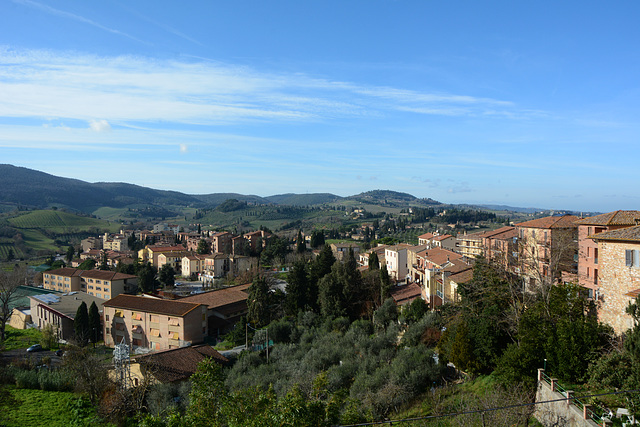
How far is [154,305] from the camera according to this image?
3356 centimetres

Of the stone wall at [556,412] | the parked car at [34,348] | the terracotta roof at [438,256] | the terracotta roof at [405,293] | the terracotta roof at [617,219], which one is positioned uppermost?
the terracotta roof at [617,219]

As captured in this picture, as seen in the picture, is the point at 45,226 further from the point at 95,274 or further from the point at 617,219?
the point at 617,219

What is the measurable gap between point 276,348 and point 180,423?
53.4 feet

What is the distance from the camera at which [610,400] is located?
12.0m

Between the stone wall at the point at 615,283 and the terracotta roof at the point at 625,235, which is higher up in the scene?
the terracotta roof at the point at 625,235

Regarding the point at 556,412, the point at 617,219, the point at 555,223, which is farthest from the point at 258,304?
the point at 617,219

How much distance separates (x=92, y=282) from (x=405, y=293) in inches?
1578

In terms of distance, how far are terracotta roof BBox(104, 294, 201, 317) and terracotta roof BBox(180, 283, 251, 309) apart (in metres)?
2.60

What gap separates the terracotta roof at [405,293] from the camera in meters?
31.1

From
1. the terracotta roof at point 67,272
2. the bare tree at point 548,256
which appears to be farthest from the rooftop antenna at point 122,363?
the terracotta roof at point 67,272

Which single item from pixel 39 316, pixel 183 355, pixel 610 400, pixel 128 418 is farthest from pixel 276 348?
pixel 39 316

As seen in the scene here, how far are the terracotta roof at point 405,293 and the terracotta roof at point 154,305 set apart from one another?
15.7 m

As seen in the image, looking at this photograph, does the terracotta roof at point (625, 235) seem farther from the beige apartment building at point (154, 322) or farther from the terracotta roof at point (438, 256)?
the beige apartment building at point (154, 322)

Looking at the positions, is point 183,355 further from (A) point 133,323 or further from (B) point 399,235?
(B) point 399,235
